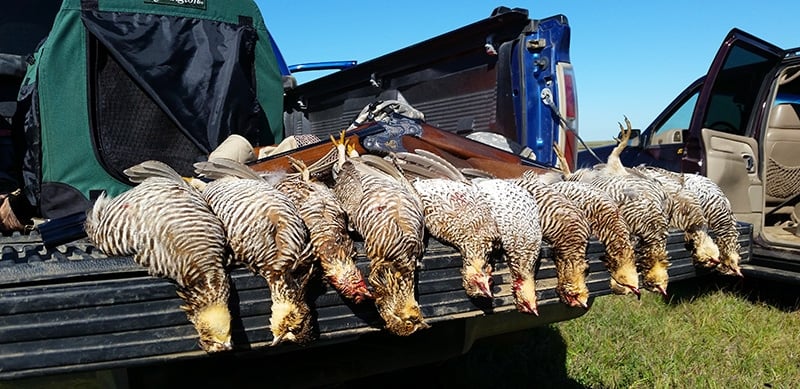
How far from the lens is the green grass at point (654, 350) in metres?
3.67

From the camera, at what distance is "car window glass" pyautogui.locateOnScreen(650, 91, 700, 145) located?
5.80 meters

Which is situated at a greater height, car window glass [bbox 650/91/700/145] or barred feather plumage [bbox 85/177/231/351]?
car window glass [bbox 650/91/700/145]

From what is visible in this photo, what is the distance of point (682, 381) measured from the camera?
3.63 metres

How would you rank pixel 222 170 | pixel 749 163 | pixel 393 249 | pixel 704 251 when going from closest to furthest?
pixel 393 249
pixel 222 170
pixel 704 251
pixel 749 163

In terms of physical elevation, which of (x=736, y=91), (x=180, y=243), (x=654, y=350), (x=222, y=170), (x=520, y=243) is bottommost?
(x=654, y=350)

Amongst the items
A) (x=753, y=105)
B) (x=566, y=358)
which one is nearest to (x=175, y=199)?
(x=566, y=358)

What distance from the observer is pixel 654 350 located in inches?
162

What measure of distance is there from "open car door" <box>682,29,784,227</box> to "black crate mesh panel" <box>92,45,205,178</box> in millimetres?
4135

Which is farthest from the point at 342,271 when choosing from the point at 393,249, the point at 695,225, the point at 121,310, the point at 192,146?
the point at 192,146

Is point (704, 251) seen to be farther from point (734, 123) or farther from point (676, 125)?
point (676, 125)

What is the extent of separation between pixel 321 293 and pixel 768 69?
18.6ft

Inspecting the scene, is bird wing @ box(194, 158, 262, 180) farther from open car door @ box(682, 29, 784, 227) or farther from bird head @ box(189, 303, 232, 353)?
open car door @ box(682, 29, 784, 227)

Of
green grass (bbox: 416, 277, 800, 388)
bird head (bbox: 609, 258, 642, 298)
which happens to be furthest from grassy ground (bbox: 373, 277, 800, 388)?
bird head (bbox: 609, 258, 642, 298)

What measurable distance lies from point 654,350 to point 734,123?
8.84 ft
